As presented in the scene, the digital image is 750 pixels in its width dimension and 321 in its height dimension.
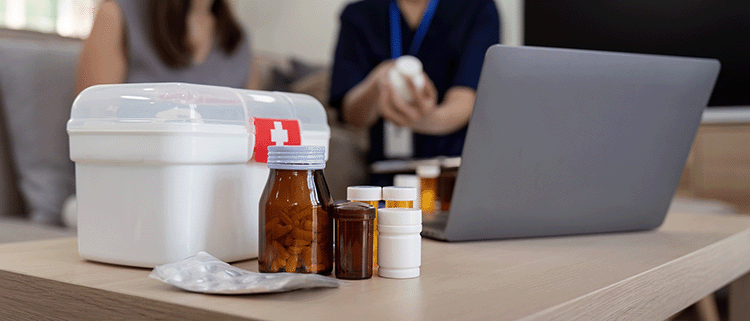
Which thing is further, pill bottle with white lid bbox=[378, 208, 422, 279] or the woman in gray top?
the woman in gray top

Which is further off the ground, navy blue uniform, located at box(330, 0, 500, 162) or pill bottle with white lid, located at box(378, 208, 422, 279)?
navy blue uniform, located at box(330, 0, 500, 162)

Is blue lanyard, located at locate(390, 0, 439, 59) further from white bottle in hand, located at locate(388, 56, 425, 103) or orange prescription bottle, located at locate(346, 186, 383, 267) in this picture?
orange prescription bottle, located at locate(346, 186, 383, 267)

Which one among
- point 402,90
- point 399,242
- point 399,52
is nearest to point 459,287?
point 399,242

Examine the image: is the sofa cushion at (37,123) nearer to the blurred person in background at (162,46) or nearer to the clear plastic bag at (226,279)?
the blurred person in background at (162,46)

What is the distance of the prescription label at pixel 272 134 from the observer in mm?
617

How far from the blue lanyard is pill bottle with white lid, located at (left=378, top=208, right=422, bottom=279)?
1.53m

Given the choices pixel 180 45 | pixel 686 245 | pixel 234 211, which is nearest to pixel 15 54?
pixel 180 45

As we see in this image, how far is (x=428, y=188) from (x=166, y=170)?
56 centimetres

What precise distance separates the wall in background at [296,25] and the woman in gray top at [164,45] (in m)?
1.51

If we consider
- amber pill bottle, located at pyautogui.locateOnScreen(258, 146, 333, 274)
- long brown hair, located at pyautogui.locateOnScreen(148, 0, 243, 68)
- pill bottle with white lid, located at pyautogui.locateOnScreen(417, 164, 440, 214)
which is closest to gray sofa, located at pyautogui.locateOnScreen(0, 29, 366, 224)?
long brown hair, located at pyautogui.locateOnScreen(148, 0, 243, 68)

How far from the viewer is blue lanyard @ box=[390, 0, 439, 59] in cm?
197

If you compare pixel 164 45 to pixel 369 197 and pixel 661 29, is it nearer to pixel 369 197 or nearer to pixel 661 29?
pixel 369 197

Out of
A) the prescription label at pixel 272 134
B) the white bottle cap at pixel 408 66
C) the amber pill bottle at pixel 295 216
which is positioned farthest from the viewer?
the white bottle cap at pixel 408 66

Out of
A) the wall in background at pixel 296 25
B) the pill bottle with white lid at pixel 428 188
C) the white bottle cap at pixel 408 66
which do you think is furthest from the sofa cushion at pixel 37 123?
the wall in background at pixel 296 25
